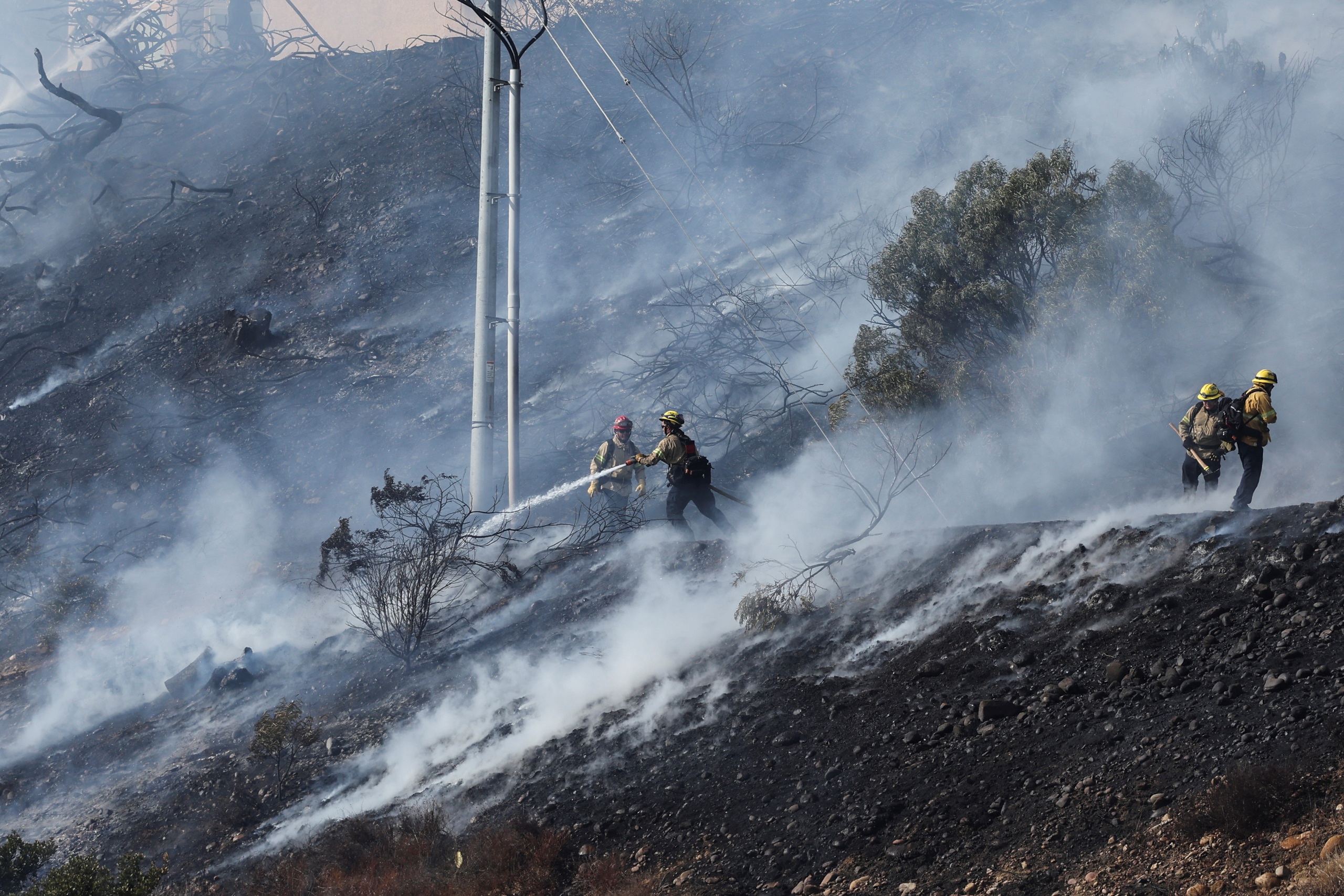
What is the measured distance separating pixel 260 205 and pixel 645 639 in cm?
1802

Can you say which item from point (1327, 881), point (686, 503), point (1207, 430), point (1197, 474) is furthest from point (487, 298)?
point (1327, 881)

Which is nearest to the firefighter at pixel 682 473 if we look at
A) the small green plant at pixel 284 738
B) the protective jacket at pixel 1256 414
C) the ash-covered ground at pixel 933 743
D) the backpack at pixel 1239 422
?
the ash-covered ground at pixel 933 743

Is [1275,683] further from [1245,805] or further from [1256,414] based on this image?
[1256,414]

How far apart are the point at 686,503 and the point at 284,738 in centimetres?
414

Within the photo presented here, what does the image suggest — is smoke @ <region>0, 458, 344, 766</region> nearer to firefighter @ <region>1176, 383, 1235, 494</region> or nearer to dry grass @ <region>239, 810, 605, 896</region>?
dry grass @ <region>239, 810, 605, 896</region>

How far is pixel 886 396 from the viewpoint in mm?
11000

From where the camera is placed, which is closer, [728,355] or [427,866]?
[427,866]

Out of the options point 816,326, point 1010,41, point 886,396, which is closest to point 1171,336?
point 886,396

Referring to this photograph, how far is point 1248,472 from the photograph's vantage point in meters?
7.75

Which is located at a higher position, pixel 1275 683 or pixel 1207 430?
pixel 1207 430

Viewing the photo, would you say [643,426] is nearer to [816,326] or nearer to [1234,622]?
[816,326]

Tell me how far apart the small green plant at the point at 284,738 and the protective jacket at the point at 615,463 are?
382 cm

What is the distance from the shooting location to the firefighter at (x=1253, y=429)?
303 inches

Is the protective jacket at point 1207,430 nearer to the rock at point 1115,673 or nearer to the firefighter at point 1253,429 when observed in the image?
the firefighter at point 1253,429
